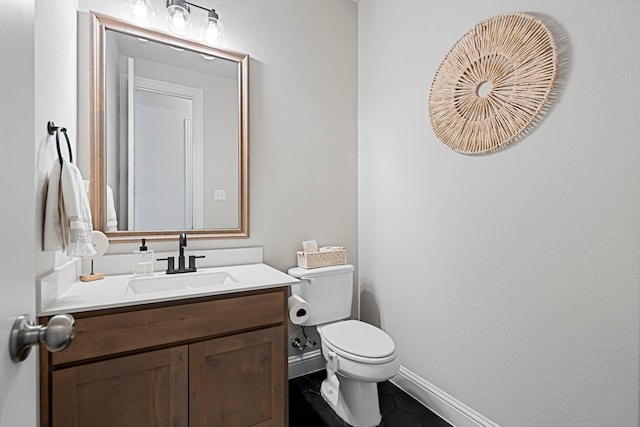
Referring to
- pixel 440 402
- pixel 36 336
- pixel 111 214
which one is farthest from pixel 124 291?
pixel 440 402

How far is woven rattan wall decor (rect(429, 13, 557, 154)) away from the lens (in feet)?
4.20

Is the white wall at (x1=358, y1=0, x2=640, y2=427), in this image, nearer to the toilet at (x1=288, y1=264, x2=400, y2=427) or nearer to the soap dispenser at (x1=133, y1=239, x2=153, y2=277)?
the toilet at (x1=288, y1=264, x2=400, y2=427)

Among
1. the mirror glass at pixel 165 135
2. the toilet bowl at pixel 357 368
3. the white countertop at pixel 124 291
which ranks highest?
the mirror glass at pixel 165 135

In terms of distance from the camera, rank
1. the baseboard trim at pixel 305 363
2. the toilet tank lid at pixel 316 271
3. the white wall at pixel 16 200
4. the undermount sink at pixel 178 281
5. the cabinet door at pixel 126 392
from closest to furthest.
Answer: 1. the white wall at pixel 16 200
2. the cabinet door at pixel 126 392
3. the undermount sink at pixel 178 281
4. the toilet tank lid at pixel 316 271
5. the baseboard trim at pixel 305 363

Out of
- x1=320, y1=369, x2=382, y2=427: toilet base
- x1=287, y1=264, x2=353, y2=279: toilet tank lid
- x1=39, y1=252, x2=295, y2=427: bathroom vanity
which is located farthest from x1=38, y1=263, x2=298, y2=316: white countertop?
x1=320, y1=369, x2=382, y2=427: toilet base

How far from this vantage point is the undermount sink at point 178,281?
1.47m

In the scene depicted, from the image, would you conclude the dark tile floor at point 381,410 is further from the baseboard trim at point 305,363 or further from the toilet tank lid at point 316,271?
the toilet tank lid at point 316,271

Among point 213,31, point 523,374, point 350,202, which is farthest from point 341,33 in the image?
point 523,374

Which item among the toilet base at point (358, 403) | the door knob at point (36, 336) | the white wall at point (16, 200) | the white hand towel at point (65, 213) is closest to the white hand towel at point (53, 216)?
the white hand towel at point (65, 213)

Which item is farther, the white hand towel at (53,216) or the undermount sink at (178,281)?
the undermount sink at (178,281)

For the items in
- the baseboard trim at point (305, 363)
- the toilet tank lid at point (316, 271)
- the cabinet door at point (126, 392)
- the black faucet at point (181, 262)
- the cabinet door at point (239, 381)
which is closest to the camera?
the cabinet door at point (126, 392)

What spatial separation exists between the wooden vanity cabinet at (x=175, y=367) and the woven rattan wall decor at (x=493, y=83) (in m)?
1.23

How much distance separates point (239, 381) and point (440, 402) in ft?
3.68

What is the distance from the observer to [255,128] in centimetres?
195
